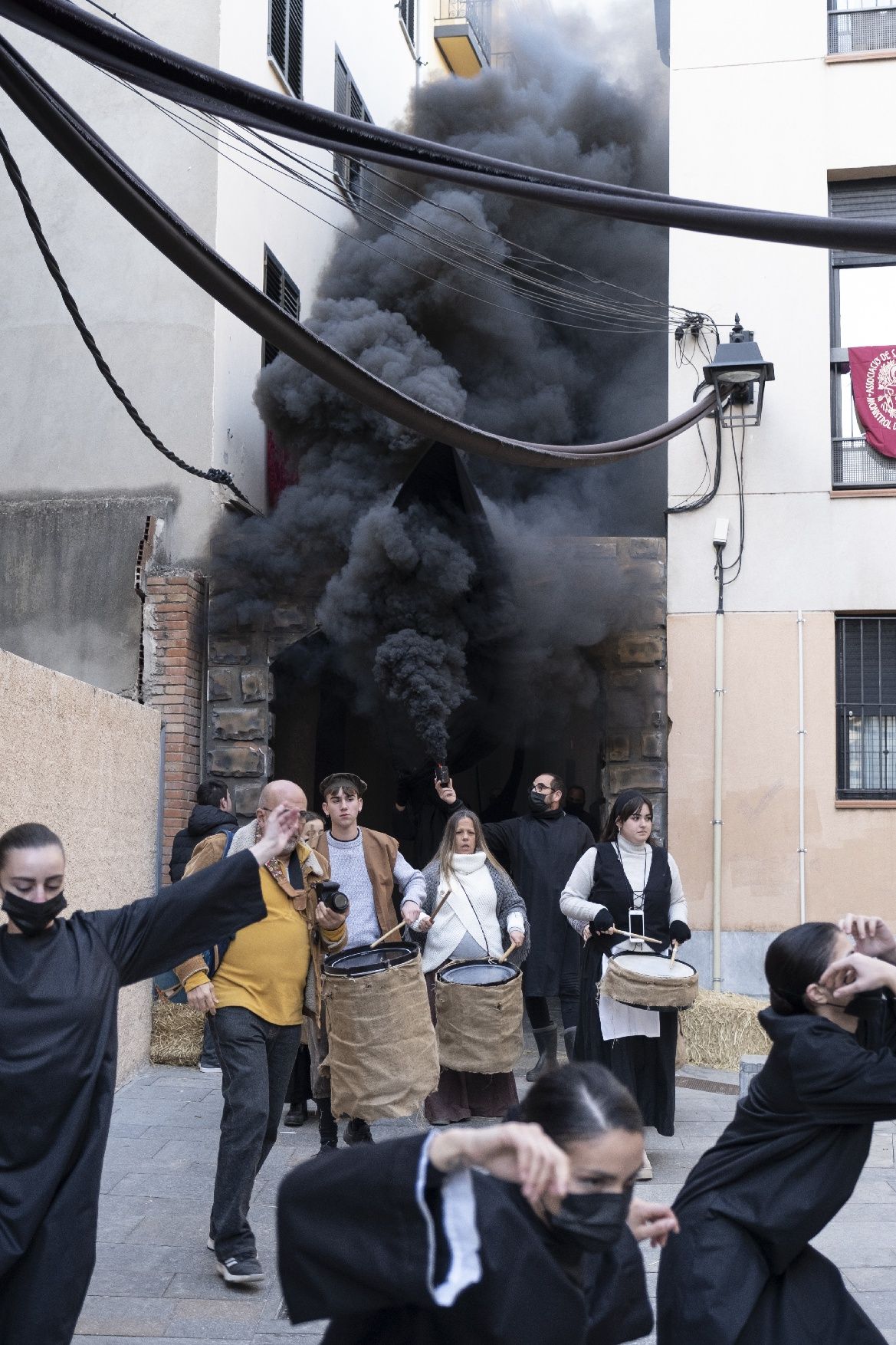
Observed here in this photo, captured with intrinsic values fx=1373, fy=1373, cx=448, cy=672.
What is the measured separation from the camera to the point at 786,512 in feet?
36.1

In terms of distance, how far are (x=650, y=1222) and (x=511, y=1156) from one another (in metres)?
0.62

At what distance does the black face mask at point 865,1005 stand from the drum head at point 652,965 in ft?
10.3

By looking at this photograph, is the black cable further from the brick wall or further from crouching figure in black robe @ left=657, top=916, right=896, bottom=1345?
crouching figure in black robe @ left=657, top=916, right=896, bottom=1345

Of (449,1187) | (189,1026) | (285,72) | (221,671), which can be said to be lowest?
(189,1026)

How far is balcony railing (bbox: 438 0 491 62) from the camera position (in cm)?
1958

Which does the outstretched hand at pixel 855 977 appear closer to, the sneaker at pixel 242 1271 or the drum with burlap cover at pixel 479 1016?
the sneaker at pixel 242 1271

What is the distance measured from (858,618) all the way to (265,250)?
19.4ft

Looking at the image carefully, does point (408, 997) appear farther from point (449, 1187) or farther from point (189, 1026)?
point (449, 1187)


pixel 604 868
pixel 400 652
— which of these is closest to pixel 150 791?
pixel 400 652

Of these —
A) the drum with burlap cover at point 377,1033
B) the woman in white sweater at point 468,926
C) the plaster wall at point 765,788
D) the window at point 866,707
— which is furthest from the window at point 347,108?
the drum with burlap cover at point 377,1033

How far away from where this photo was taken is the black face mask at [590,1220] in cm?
207

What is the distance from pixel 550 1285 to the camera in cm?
203

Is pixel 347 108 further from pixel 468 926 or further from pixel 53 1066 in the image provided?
pixel 53 1066

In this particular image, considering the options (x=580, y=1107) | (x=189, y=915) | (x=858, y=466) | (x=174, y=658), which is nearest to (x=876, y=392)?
(x=858, y=466)
